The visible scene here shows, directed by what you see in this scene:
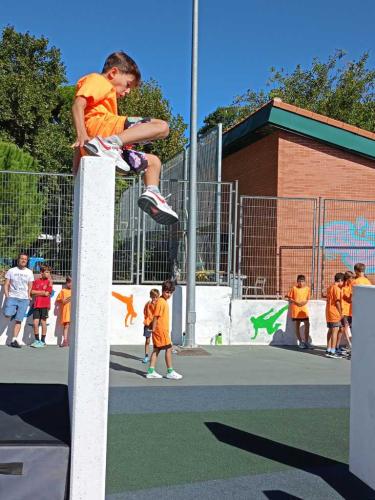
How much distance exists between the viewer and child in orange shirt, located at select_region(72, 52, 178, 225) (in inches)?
165

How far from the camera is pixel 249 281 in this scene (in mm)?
15328

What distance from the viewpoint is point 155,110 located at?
31094 mm

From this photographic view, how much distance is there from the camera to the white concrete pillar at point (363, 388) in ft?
16.7

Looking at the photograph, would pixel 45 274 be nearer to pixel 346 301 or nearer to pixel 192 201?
pixel 192 201

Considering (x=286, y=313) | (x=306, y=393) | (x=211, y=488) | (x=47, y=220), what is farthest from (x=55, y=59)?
(x=211, y=488)

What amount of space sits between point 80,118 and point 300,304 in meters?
10.9

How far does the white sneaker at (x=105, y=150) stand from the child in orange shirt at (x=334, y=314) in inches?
392

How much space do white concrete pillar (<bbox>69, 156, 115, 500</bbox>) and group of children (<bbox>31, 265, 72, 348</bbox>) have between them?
979 cm

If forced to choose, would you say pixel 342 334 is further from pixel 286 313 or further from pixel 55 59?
pixel 55 59

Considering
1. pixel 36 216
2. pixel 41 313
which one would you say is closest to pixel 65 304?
pixel 41 313

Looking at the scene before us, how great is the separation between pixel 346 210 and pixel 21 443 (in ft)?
44.7

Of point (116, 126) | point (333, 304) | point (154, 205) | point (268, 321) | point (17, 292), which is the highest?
point (116, 126)

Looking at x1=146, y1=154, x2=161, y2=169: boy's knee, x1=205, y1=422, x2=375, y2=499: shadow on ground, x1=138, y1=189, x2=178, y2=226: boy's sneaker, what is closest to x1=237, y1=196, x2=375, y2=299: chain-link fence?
x1=205, y1=422, x2=375, y2=499: shadow on ground

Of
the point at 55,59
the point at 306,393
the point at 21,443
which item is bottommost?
the point at 306,393
